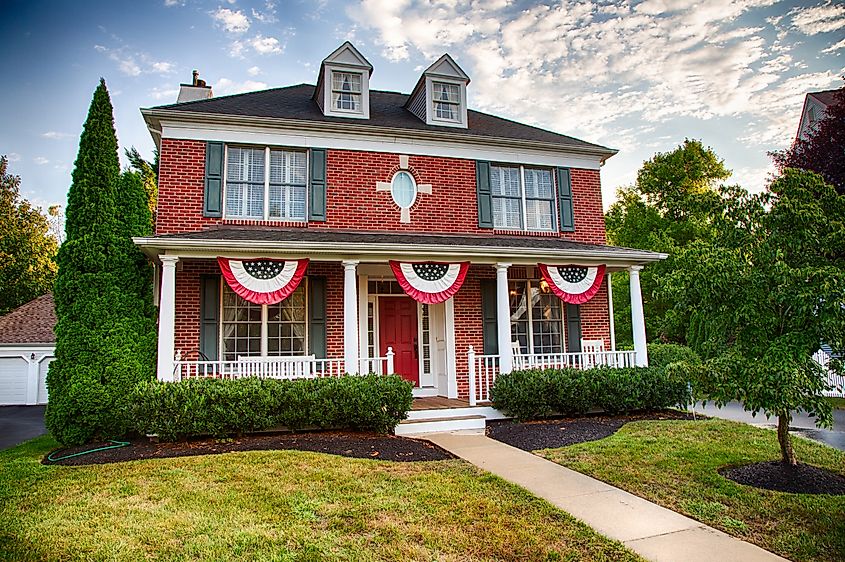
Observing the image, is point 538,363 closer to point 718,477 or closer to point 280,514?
point 718,477

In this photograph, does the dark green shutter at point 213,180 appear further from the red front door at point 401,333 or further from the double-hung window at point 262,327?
the red front door at point 401,333

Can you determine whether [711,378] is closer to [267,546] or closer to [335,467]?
[335,467]

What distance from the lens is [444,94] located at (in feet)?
42.4

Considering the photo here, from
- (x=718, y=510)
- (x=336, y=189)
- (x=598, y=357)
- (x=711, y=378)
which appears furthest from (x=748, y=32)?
(x=718, y=510)

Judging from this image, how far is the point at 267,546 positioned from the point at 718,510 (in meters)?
3.98

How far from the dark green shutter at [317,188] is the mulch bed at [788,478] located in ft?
26.9

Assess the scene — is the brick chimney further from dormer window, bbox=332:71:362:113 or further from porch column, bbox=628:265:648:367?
porch column, bbox=628:265:648:367

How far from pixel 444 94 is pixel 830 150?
11.4 m

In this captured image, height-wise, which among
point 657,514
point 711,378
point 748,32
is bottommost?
point 657,514

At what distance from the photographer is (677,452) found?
7.28 meters

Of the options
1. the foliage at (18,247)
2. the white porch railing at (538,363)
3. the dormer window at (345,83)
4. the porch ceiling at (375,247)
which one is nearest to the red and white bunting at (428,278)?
the porch ceiling at (375,247)

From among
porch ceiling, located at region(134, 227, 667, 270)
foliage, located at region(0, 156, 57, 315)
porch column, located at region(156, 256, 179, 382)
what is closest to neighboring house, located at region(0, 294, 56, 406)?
foliage, located at region(0, 156, 57, 315)

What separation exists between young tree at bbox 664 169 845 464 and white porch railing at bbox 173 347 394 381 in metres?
5.19

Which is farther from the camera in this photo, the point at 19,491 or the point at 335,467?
the point at 335,467
